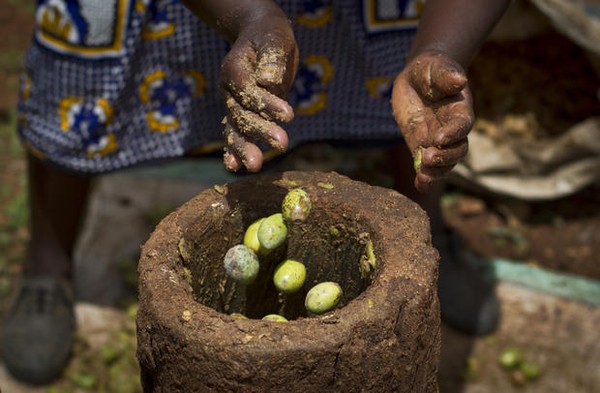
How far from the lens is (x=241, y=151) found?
72.1 inches

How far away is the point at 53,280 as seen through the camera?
346 centimetres

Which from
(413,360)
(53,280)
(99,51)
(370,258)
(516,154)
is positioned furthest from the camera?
(516,154)

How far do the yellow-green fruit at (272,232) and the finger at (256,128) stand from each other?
0.23 metres

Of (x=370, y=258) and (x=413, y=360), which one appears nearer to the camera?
(x=413, y=360)

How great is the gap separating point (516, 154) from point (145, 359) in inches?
103

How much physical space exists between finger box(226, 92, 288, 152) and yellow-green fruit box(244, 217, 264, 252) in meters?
0.30

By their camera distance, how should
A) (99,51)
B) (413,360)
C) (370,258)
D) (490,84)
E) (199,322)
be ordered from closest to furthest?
(199,322) → (413,360) → (370,258) → (99,51) → (490,84)

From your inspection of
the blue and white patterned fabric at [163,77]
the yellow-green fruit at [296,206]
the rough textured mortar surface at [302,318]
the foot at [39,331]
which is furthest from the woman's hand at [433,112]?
the foot at [39,331]

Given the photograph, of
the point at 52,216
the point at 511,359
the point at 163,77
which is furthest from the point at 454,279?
the point at 52,216

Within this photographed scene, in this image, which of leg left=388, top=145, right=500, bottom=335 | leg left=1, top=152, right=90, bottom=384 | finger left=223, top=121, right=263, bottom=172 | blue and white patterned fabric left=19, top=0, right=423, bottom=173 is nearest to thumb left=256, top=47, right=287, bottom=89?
finger left=223, top=121, right=263, bottom=172

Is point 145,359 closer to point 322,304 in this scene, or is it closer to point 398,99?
point 322,304

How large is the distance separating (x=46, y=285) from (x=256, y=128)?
76.4 inches

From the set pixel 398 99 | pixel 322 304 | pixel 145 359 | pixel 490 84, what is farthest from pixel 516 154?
pixel 145 359

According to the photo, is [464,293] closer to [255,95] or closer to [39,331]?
[39,331]
